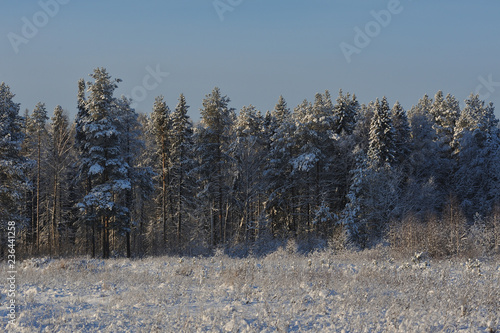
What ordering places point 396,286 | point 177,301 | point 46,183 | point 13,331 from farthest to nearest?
point 46,183, point 396,286, point 177,301, point 13,331

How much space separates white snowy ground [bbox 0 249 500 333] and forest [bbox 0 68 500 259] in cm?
1659

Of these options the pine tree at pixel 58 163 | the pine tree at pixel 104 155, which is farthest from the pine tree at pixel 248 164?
the pine tree at pixel 58 163

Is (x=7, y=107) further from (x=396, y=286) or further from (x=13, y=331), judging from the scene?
(x=396, y=286)

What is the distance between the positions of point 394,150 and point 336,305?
36.0m

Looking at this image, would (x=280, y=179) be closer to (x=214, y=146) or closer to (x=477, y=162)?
(x=214, y=146)

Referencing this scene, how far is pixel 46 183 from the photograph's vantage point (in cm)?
4038

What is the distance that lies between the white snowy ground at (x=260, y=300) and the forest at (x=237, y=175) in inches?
653

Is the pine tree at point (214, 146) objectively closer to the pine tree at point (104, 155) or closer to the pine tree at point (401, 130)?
the pine tree at point (104, 155)

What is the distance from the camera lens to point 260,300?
9172mm

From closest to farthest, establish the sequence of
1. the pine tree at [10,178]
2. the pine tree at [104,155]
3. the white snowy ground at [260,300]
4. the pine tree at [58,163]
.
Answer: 1. the white snowy ground at [260,300]
2. the pine tree at [10,178]
3. the pine tree at [104,155]
4. the pine tree at [58,163]

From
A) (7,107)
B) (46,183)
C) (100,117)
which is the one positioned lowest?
(46,183)

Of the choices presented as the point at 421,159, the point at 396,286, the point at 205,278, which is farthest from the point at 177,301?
the point at 421,159

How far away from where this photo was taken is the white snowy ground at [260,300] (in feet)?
24.7

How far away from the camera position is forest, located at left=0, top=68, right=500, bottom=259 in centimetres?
2894
